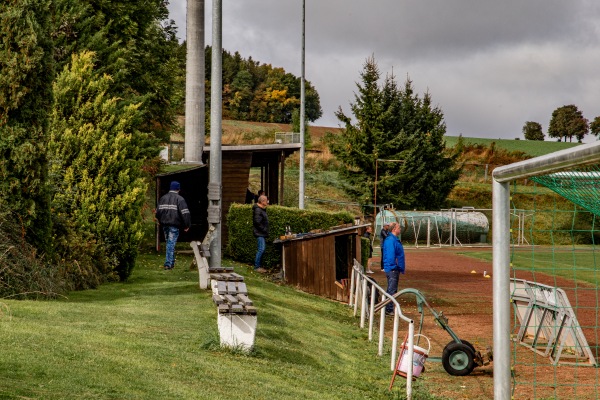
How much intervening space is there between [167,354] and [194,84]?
28375 millimetres

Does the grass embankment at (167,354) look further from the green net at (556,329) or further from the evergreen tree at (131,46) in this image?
the evergreen tree at (131,46)

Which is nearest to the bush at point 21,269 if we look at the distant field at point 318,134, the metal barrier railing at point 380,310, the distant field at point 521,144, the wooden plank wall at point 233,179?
the metal barrier railing at point 380,310

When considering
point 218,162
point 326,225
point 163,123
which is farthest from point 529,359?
point 163,123

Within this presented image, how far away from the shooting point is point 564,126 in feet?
372

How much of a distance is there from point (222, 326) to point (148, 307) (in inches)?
110

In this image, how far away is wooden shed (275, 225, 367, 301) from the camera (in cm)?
1984

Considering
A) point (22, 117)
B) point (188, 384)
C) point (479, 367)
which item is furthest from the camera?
point (22, 117)

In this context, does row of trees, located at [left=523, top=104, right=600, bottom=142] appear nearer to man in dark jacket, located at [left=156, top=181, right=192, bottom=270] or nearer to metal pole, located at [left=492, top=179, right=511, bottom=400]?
man in dark jacket, located at [left=156, top=181, right=192, bottom=270]

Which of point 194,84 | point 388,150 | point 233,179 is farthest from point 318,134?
point 233,179

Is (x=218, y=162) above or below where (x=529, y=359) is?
above

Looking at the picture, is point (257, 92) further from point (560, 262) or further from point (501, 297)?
point (501, 297)

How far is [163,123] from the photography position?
36.3m

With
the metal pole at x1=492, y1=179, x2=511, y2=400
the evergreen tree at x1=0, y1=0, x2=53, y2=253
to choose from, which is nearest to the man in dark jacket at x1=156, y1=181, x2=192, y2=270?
the evergreen tree at x1=0, y1=0, x2=53, y2=253

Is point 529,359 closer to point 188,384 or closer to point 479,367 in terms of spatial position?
point 479,367
